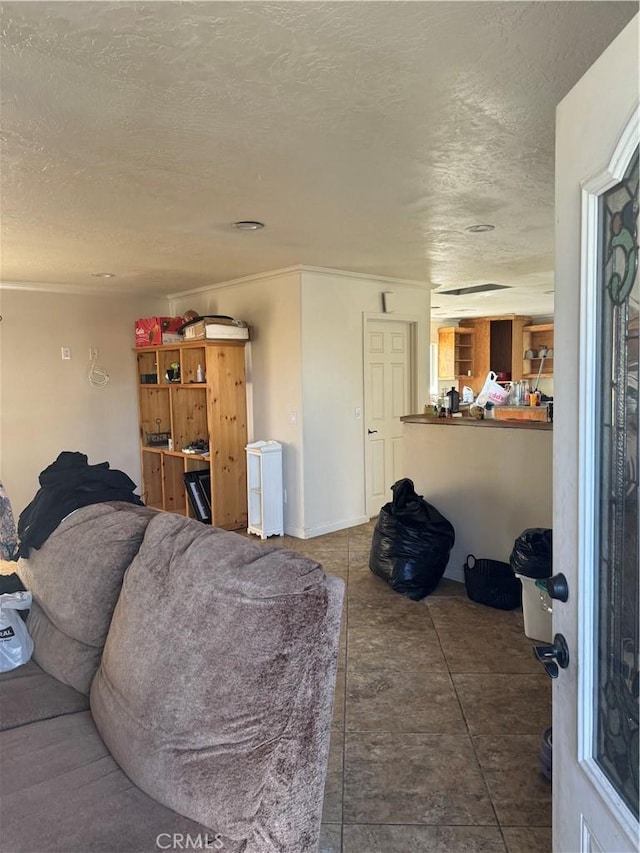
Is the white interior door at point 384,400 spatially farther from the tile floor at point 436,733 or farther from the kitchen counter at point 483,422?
the tile floor at point 436,733

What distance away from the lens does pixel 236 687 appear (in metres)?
1.32

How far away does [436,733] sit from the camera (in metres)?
2.36

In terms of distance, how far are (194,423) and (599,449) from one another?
537 centimetres

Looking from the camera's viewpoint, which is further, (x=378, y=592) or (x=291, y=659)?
(x=378, y=592)

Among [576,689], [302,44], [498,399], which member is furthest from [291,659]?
[498,399]

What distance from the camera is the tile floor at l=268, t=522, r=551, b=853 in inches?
72.9

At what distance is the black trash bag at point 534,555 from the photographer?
9.72 feet

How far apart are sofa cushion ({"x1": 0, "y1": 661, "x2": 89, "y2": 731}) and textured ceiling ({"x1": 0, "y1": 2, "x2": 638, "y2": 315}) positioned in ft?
6.41

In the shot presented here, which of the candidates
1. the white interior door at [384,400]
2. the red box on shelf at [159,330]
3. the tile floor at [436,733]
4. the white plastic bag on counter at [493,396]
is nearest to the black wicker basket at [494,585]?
the tile floor at [436,733]

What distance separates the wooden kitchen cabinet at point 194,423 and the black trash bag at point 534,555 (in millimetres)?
3033

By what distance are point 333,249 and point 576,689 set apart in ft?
12.1

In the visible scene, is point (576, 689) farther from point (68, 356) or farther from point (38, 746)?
point (68, 356)

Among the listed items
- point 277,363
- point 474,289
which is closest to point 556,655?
point 277,363

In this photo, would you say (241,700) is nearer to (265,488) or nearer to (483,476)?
(483,476)
